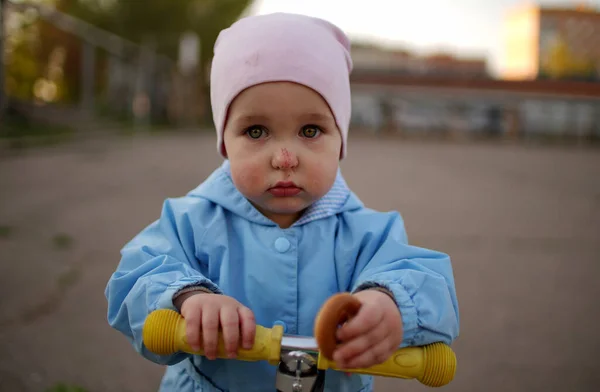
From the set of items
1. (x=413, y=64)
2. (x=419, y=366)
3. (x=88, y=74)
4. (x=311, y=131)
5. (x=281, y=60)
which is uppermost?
(x=413, y=64)

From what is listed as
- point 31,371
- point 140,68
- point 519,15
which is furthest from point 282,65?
point 519,15

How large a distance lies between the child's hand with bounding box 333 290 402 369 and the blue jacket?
0.57ft

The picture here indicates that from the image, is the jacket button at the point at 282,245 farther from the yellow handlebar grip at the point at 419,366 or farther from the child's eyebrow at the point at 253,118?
the yellow handlebar grip at the point at 419,366

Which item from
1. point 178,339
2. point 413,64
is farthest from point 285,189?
point 413,64

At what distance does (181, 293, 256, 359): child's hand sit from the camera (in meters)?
1.06

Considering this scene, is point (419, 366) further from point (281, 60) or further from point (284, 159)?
point (281, 60)

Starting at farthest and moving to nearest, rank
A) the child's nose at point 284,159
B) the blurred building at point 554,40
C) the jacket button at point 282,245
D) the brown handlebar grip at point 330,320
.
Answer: the blurred building at point 554,40 < the jacket button at point 282,245 < the child's nose at point 284,159 < the brown handlebar grip at point 330,320

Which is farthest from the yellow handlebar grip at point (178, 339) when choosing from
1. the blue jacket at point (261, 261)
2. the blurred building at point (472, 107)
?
the blurred building at point (472, 107)

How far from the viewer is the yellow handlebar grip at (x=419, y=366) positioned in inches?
41.6

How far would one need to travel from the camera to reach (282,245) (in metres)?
1.46

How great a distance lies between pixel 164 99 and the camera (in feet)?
85.0

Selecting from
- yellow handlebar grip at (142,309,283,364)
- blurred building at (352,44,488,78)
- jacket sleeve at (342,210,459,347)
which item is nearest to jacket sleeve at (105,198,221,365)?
yellow handlebar grip at (142,309,283,364)

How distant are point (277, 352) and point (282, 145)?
452 millimetres

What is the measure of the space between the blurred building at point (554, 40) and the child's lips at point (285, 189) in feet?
169
